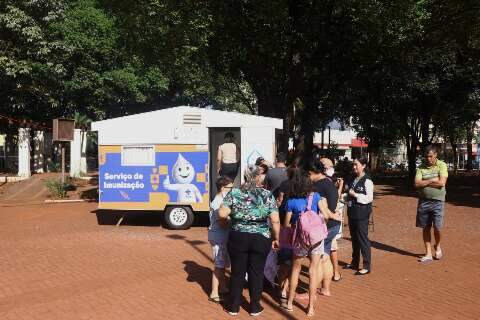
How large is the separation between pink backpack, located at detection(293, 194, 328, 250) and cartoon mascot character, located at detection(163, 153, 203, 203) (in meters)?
6.15

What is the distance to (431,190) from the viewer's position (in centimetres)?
836

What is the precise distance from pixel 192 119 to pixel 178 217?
7.17 ft

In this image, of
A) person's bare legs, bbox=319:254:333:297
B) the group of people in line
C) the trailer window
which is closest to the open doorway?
the trailer window

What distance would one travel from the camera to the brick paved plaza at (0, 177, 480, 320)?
20.2 ft

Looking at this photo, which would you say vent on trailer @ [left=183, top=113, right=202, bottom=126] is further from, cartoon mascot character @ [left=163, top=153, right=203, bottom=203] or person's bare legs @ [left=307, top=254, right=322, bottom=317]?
person's bare legs @ [left=307, top=254, right=322, bottom=317]

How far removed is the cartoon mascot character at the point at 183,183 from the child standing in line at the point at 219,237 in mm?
5432

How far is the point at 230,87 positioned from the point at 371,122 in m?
9.16

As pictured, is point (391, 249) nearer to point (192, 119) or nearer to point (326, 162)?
point (326, 162)

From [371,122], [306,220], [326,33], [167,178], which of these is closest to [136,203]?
[167,178]

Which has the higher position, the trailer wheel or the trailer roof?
the trailer roof

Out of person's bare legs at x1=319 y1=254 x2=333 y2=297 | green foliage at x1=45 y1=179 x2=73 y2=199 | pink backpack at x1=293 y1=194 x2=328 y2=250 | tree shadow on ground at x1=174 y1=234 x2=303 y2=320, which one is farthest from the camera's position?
green foliage at x1=45 y1=179 x2=73 y2=199

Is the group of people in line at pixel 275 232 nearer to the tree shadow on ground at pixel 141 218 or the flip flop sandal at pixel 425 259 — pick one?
the flip flop sandal at pixel 425 259

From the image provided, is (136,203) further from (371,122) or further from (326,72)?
(371,122)

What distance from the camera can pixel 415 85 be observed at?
23.8 m
